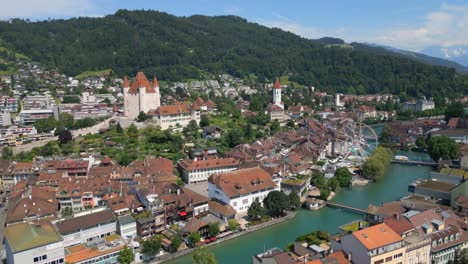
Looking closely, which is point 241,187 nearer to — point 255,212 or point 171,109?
point 255,212

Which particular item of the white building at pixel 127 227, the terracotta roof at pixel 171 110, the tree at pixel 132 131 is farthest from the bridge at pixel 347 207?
the terracotta roof at pixel 171 110

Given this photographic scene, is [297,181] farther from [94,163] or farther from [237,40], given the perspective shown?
[237,40]

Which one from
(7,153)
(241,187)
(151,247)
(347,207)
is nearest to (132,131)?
(7,153)

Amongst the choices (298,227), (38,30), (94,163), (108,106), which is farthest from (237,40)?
(298,227)

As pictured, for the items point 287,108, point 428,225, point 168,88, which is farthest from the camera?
point 168,88

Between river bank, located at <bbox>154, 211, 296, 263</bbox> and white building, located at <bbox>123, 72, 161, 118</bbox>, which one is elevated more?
white building, located at <bbox>123, 72, 161, 118</bbox>

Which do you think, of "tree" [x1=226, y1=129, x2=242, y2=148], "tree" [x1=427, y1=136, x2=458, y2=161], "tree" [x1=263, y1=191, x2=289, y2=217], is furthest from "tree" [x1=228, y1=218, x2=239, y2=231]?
"tree" [x1=427, y1=136, x2=458, y2=161]

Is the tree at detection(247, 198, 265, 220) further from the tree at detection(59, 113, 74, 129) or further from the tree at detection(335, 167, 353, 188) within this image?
the tree at detection(59, 113, 74, 129)

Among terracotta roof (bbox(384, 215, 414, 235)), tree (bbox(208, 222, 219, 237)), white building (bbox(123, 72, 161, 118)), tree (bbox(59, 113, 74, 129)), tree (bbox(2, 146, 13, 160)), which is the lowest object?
tree (bbox(208, 222, 219, 237))
